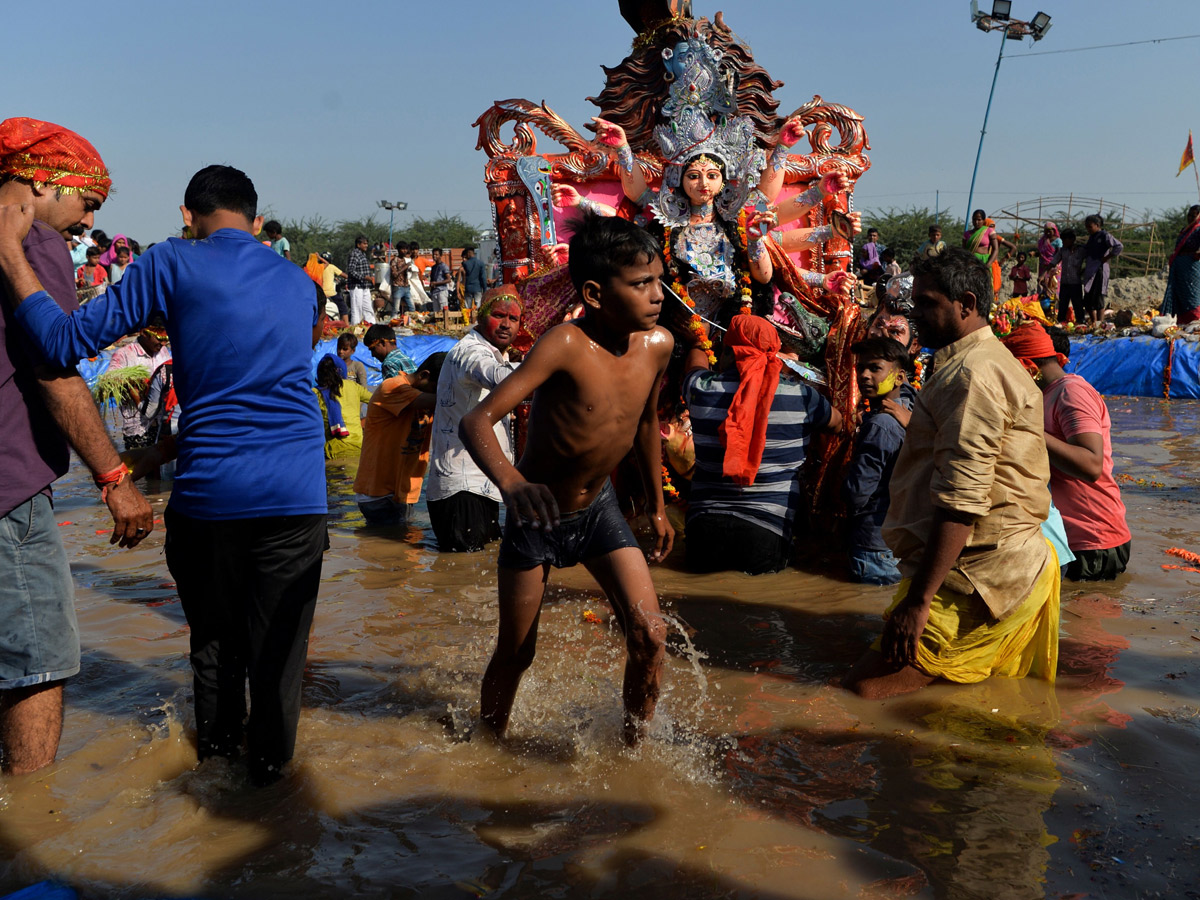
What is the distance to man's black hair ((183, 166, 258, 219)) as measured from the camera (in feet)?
10.0

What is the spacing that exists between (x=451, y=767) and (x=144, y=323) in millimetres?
1756

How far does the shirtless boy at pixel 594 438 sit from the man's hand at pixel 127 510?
1.09 m

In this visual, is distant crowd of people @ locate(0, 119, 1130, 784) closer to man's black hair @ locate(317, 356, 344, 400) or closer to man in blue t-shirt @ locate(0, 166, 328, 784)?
man in blue t-shirt @ locate(0, 166, 328, 784)

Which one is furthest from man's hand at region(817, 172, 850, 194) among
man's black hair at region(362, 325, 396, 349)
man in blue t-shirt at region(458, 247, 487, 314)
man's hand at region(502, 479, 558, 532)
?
man in blue t-shirt at region(458, 247, 487, 314)

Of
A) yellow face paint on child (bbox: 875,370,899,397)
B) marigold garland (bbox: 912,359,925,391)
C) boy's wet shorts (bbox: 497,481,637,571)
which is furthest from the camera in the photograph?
marigold garland (bbox: 912,359,925,391)

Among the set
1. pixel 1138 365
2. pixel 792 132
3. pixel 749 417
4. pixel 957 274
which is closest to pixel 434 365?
pixel 749 417

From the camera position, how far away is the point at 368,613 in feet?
17.2

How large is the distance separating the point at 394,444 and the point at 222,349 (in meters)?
4.13

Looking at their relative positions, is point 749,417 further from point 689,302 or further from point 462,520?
point 462,520

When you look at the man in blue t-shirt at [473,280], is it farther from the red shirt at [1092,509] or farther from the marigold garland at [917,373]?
the red shirt at [1092,509]

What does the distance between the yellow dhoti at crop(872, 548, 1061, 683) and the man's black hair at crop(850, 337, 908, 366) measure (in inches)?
67.5

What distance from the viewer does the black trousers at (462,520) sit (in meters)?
6.28

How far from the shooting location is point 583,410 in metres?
3.24

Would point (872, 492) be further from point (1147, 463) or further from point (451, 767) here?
point (1147, 463)
